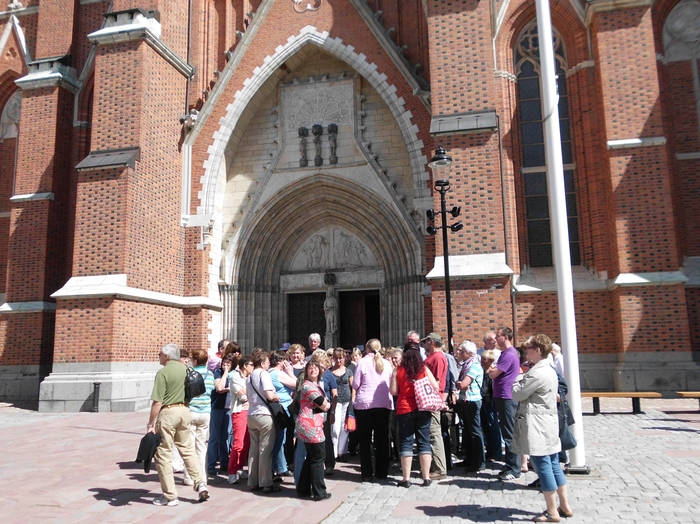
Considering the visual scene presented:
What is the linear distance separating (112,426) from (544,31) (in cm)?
941

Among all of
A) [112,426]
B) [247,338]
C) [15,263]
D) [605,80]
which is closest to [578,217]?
[605,80]

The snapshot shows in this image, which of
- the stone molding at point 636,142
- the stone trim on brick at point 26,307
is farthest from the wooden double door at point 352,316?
the stone molding at point 636,142

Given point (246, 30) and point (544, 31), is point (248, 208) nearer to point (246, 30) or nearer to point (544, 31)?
point (246, 30)

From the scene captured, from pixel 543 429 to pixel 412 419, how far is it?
1.72 metres

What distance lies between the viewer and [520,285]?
43.3 ft

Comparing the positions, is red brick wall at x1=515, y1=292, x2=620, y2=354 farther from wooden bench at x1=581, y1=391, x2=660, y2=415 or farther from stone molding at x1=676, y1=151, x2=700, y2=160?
stone molding at x1=676, y1=151, x2=700, y2=160

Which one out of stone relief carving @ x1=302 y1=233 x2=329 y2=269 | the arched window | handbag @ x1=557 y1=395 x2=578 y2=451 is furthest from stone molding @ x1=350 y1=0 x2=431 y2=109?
handbag @ x1=557 y1=395 x2=578 y2=451

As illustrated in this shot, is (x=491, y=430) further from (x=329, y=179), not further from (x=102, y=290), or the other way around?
(x=329, y=179)

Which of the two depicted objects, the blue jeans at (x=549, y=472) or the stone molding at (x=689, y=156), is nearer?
the blue jeans at (x=549, y=472)

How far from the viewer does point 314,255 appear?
16703mm

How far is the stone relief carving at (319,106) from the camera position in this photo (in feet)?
52.5

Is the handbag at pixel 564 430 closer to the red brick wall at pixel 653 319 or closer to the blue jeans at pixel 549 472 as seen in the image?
the blue jeans at pixel 549 472

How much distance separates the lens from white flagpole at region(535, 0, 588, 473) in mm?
6289

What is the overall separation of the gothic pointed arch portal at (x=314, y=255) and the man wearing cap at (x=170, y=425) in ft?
31.5
